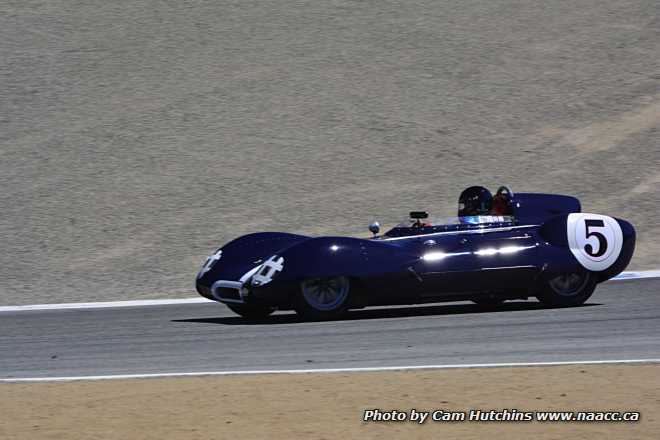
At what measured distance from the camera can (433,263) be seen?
36.6 feet

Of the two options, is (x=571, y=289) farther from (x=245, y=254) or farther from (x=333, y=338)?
(x=245, y=254)

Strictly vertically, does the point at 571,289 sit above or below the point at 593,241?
below

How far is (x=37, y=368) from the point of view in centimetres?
891

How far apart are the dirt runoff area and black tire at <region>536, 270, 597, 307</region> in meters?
3.88

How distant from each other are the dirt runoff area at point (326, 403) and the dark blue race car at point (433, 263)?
2.94 m

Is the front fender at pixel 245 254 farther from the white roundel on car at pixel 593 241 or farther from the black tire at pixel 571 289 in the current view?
the white roundel on car at pixel 593 241

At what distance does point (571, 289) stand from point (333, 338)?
10.7 feet

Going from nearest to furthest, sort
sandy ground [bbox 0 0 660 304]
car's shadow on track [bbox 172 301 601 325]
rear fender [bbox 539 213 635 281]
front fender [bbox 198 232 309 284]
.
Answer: front fender [bbox 198 232 309 284]
car's shadow on track [bbox 172 301 601 325]
rear fender [bbox 539 213 635 281]
sandy ground [bbox 0 0 660 304]

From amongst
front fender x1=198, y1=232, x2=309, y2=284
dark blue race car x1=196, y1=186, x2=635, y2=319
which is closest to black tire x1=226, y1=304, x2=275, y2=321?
dark blue race car x1=196, y1=186, x2=635, y2=319

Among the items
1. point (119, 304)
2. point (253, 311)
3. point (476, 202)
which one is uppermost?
point (476, 202)

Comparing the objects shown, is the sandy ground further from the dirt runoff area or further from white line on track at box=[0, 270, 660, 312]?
the dirt runoff area

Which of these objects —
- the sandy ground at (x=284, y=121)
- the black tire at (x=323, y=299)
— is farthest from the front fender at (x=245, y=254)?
the sandy ground at (x=284, y=121)

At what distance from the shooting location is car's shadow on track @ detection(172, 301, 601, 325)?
11.6 m

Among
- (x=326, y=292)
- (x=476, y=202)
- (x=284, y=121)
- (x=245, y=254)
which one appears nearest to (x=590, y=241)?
(x=476, y=202)
